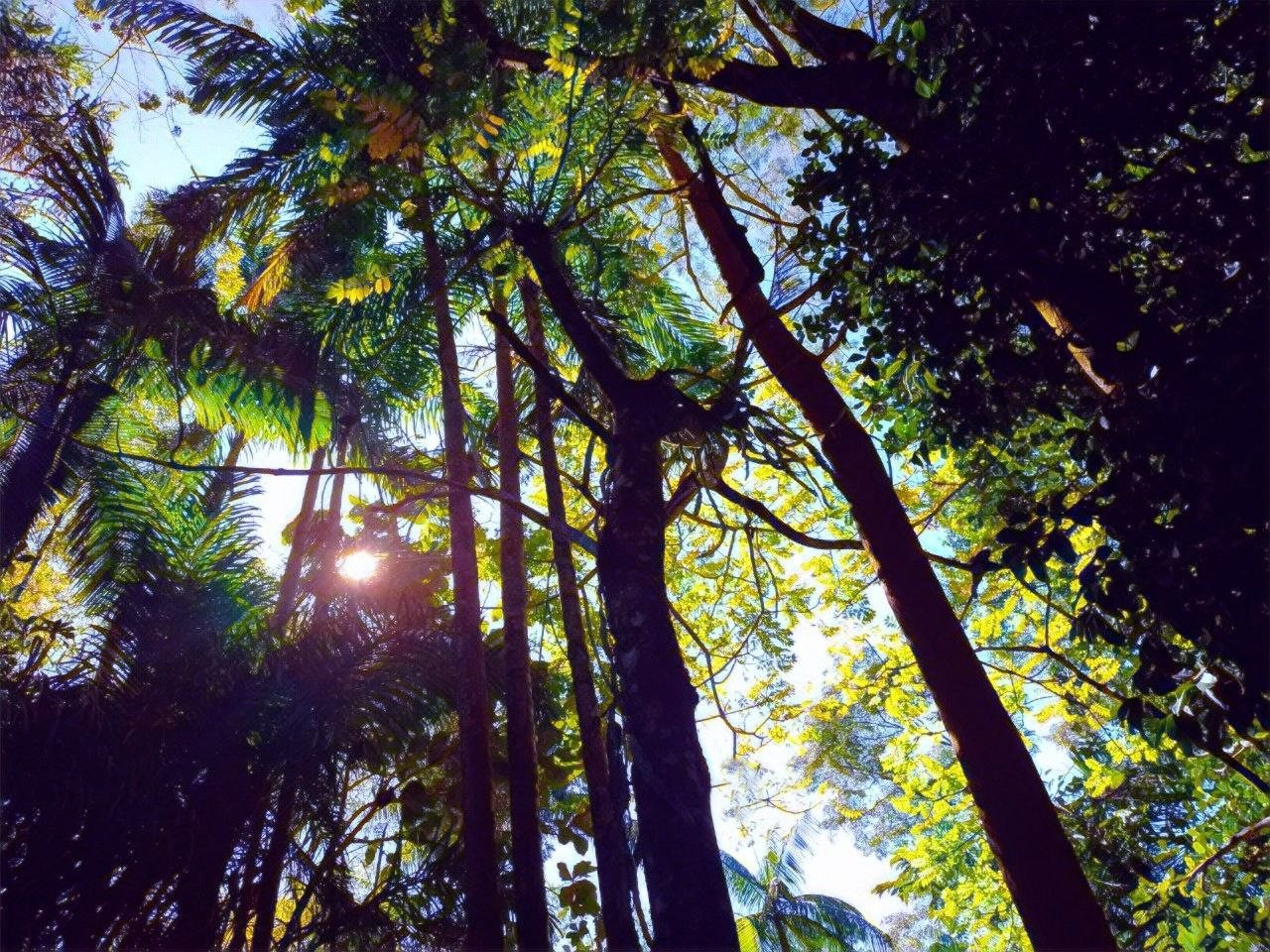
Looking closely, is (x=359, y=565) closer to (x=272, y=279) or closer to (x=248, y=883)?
(x=248, y=883)

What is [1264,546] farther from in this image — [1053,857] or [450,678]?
[450,678]

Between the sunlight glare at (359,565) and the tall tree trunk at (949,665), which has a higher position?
the sunlight glare at (359,565)

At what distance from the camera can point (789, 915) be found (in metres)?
10.2

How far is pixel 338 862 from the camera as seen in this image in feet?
20.7

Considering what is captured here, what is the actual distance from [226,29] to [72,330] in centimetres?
319

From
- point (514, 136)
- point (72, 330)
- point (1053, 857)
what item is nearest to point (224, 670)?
point (72, 330)

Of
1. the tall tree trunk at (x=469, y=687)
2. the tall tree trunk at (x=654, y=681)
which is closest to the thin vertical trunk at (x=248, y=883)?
the tall tree trunk at (x=469, y=687)

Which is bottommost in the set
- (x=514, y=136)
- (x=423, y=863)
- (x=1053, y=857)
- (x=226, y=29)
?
(x=1053, y=857)

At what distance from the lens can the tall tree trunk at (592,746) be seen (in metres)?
4.14

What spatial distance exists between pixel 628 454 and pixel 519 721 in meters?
2.70

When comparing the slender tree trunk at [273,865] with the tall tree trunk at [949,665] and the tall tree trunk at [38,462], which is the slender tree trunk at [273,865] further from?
the tall tree trunk at [949,665]

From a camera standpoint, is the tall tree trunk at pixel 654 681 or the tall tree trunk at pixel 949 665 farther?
the tall tree trunk at pixel 949 665

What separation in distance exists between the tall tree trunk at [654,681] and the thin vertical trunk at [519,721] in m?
0.94

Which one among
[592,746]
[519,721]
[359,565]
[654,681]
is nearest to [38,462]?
[359,565]
